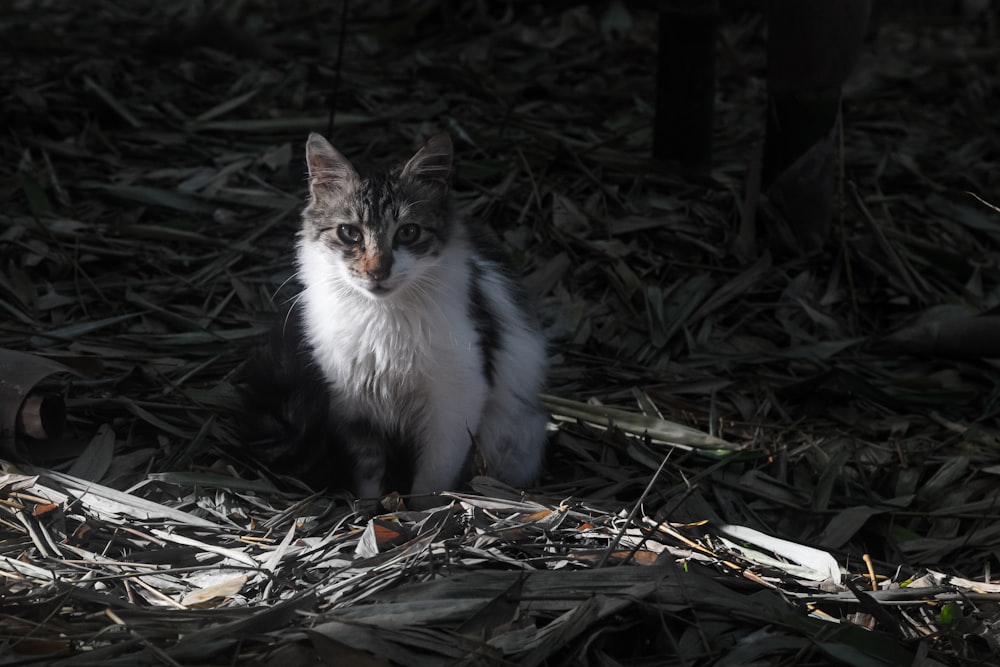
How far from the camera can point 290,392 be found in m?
3.87

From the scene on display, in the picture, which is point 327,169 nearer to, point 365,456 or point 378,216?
point 378,216

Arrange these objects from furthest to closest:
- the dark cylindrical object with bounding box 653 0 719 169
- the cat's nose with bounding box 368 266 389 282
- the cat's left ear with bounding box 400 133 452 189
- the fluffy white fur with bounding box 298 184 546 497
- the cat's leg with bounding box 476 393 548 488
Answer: the dark cylindrical object with bounding box 653 0 719 169 < the cat's leg with bounding box 476 393 548 488 < the cat's left ear with bounding box 400 133 452 189 < the fluffy white fur with bounding box 298 184 546 497 < the cat's nose with bounding box 368 266 389 282

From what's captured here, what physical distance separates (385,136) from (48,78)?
6.41 ft

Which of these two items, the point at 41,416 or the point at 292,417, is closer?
the point at 41,416

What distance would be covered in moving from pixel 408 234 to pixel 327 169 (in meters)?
0.37

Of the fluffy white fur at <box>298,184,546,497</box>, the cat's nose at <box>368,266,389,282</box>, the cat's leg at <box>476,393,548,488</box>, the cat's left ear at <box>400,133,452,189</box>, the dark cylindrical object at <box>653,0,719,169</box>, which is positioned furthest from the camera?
the dark cylindrical object at <box>653,0,719,169</box>

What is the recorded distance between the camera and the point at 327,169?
375 cm

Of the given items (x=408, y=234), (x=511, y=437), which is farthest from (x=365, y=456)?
(x=408, y=234)

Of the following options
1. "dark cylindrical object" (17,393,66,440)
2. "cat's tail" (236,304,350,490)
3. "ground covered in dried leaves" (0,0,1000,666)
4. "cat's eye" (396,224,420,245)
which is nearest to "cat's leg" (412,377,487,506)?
"ground covered in dried leaves" (0,0,1000,666)

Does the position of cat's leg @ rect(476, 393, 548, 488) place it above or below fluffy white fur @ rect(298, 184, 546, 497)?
below

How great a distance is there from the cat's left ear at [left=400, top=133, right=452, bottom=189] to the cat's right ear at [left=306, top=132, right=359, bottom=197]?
192mm

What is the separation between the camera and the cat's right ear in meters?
3.69

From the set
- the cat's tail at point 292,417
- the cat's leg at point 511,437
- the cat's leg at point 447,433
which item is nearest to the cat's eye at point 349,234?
the cat's tail at point 292,417

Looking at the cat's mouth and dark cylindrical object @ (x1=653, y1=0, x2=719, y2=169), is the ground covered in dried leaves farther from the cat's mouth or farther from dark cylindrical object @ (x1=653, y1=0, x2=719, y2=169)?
the cat's mouth
